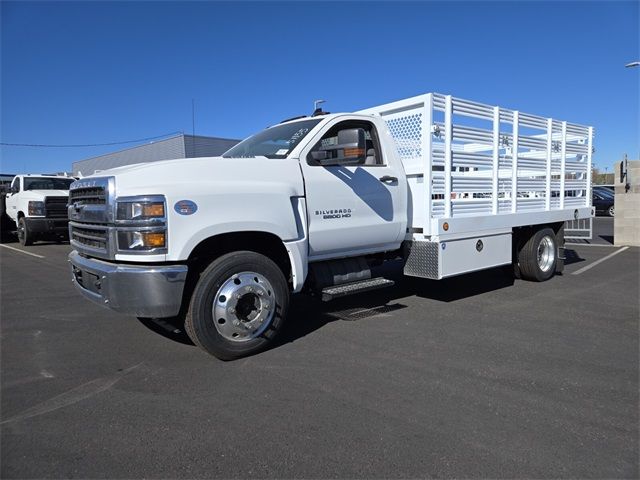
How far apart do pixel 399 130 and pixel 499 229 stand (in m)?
2.02

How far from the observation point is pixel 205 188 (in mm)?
4023

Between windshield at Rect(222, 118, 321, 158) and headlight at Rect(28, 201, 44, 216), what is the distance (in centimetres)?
1079

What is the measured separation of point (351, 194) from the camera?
5.14 m

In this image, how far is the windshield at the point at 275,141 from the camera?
16.5 feet

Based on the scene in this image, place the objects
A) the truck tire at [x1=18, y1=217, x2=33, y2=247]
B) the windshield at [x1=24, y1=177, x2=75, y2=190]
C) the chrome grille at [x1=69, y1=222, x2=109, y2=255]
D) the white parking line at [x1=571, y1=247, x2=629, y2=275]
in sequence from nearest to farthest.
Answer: the chrome grille at [x1=69, y1=222, x2=109, y2=255] → the white parking line at [x1=571, y1=247, x2=629, y2=275] → the truck tire at [x1=18, y1=217, x2=33, y2=247] → the windshield at [x1=24, y1=177, x2=75, y2=190]

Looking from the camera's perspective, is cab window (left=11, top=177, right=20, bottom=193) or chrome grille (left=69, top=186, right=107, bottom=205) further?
cab window (left=11, top=177, right=20, bottom=193)

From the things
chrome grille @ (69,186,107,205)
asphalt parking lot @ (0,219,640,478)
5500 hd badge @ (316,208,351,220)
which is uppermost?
chrome grille @ (69,186,107,205)

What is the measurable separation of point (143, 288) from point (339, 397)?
176 centimetres

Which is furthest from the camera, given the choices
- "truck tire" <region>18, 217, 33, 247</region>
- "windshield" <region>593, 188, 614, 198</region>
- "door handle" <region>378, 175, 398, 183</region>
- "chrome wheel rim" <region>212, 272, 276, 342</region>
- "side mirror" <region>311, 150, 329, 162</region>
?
"windshield" <region>593, 188, 614, 198</region>

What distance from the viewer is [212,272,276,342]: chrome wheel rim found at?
415 cm

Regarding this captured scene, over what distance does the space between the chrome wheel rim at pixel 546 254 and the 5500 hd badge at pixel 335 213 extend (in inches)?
173

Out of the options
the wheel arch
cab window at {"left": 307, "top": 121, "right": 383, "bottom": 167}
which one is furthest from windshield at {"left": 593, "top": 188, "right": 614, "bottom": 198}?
the wheel arch

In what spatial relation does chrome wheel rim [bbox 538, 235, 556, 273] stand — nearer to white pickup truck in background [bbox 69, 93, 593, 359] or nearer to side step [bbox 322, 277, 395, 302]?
white pickup truck in background [bbox 69, 93, 593, 359]

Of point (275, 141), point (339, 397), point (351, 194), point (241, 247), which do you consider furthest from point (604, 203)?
point (339, 397)
